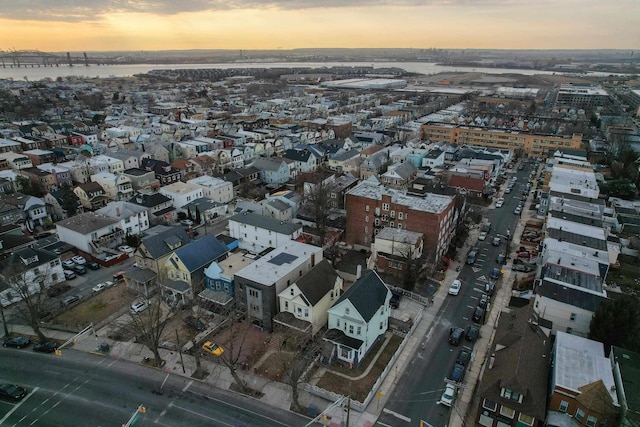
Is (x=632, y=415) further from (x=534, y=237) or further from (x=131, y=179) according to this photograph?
(x=131, y=179)

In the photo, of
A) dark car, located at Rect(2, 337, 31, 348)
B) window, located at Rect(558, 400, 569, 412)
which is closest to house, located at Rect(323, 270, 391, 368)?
window, located at Rect(558, 400, 569, 412)

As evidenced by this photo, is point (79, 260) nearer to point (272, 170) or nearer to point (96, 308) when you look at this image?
point (96, 308)

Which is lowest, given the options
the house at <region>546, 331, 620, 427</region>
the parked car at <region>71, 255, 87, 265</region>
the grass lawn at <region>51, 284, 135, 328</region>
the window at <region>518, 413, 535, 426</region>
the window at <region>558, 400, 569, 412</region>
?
the grass lawn at <region>51, 284, 135, 328</region>

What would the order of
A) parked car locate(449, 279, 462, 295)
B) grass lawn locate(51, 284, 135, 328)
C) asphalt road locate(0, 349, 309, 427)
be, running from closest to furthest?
asphalt road locate(0, 349, 309, 427)
grass lawn locate(51, 284, 135, 328)
parked car locate(449, 279, 462, 295)

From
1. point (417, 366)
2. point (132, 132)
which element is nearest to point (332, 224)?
point (417, 366)

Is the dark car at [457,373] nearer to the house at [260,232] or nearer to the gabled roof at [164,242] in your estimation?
the house at [260,232]

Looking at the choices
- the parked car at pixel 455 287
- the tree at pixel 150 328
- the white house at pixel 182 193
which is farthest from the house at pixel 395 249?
the white house at pixel 182 193

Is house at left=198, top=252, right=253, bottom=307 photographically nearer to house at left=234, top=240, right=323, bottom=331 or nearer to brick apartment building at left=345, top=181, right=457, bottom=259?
house at left=234, top=240, right=323, bottom=331

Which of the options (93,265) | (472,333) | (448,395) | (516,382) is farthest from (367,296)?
(93,265)
